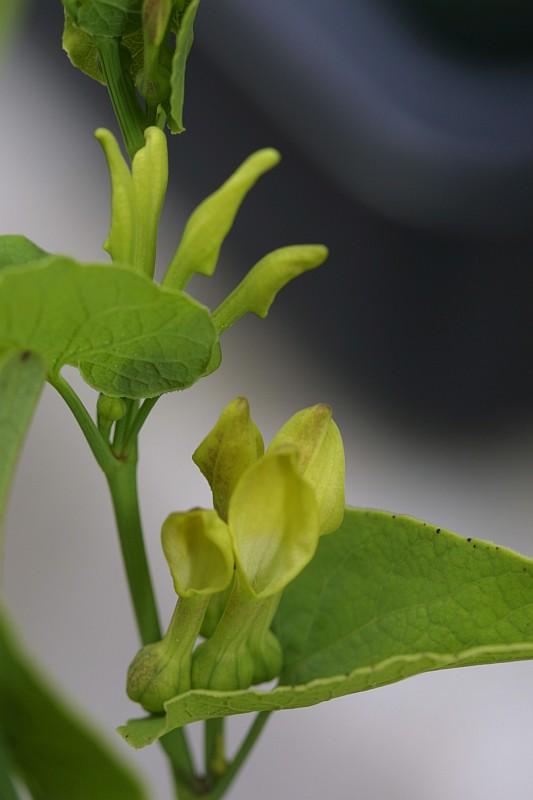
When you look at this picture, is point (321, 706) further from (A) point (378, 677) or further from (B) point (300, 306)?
(A) point (378, 677)

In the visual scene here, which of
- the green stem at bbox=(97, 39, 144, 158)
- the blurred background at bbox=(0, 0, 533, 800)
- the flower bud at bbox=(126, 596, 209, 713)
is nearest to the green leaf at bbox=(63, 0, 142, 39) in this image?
the green stem at bbox=(97, 39, 144, 158)

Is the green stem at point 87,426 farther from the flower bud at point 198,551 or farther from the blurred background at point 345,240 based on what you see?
the blurred background at point 345,240

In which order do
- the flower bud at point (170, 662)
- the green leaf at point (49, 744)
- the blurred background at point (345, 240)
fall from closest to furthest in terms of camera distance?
the green leaf at point (49, 744) → the flower bud at point (170, 662) → the blurred background at point (345, 240)

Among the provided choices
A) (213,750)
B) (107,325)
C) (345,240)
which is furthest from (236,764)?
(345,240)

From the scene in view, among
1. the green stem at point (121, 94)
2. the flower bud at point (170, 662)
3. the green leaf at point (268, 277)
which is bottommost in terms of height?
the flower bud at point (170, 662)

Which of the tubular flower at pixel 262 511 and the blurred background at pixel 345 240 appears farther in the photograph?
the blurred background at pixel 345 240

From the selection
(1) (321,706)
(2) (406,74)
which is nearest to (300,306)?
(2) (406,74)

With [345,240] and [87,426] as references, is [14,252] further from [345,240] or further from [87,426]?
[345,240]

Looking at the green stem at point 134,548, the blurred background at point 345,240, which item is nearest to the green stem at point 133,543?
the green stem at point 134,548
